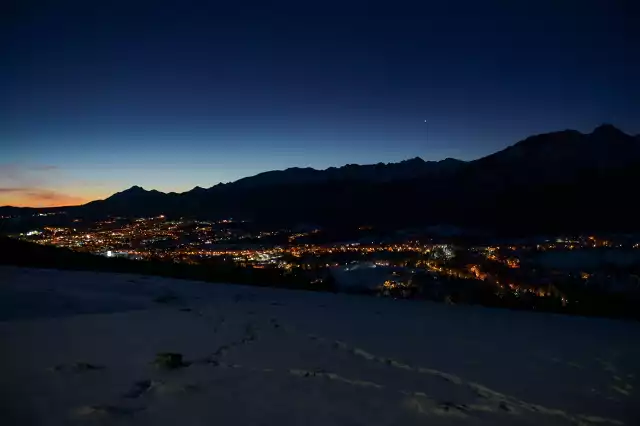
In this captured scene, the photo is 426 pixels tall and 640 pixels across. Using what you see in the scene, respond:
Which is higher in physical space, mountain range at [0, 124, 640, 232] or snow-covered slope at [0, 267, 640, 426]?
mountain range at [0, 124, 640, 232]

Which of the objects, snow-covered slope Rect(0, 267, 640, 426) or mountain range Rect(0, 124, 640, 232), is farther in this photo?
mountain range Rect(0, 124, 640, 232)

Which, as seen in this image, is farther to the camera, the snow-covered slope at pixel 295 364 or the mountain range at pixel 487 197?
the mountain range at pixel 487 197

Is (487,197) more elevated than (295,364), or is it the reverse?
(487,197)

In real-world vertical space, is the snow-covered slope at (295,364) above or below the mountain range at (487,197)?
below

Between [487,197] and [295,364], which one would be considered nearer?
[295,364]

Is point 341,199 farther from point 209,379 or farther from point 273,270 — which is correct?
point 209,379
